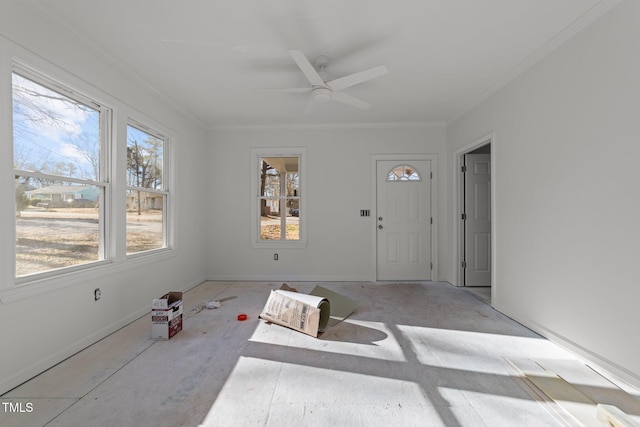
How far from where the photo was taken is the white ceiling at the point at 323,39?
6.33 ft

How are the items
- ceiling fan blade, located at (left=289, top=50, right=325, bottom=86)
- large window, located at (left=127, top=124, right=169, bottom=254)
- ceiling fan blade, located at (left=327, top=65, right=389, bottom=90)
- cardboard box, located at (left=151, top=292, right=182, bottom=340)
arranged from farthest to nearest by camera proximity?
1. large window, located at (left=127, top=124, right=169, bottom=254)
2. cardboard box, located at (left=151, top=292, right=182, bottom=340)
3. ceiling fan blade, located at (left=327, top=65, right=389, bottom=90)
4. ceiling fan blade, located at (left=289, top=50, right=325, bottom=86)

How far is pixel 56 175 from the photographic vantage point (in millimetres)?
2131

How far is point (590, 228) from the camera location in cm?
202

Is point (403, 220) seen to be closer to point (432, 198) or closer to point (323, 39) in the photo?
point (432, 198)

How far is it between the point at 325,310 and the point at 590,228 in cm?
228

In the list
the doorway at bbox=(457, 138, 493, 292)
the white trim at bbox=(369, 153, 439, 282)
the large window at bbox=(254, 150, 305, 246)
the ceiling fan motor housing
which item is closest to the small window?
the large window at bbox=(254, 150, 305, 246)

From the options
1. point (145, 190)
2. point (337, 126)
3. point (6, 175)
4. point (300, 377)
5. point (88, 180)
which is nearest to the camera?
point (6, 175)

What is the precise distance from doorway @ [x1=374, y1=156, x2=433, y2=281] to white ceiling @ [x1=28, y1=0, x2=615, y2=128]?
1.38 metres

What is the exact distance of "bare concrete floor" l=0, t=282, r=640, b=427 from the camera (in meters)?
1.54

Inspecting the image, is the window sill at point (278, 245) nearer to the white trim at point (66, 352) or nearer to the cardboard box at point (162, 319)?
the white trim at point (66, 352)

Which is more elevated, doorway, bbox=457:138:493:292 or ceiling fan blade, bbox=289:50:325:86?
ceiling fan blade, bbox=289:50:325:86

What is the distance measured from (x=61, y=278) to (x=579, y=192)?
4.14 meters

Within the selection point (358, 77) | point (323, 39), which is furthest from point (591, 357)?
point (323, 39)

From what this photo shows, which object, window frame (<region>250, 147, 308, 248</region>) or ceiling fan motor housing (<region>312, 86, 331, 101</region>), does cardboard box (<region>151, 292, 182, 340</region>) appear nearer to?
window frame (<region>250, 147, 308, 248</region>)
